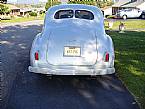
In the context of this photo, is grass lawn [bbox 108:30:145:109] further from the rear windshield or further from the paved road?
the rear windshield

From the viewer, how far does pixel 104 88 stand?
6.98 metres

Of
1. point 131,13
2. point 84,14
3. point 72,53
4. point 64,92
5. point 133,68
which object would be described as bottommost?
point 64,92

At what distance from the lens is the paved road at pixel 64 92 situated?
19.1 ft

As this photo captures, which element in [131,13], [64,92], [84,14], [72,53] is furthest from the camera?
[131,13]

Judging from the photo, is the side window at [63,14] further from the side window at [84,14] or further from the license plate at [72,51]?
the license plate at [72,51]

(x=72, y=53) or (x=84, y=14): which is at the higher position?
(x=84, y=14)

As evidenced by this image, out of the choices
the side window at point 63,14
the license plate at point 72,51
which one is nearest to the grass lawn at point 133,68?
the license plate at point 72,51

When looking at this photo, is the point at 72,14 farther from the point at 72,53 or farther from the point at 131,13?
the point at 131,13

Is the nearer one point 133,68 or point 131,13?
point 133,68

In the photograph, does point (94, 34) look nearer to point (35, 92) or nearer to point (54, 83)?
point (54, 83)

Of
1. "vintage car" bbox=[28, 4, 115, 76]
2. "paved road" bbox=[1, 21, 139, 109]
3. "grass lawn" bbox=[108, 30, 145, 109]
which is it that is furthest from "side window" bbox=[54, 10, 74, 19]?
"grass lawn" bbox=[108, 30, 145, 109]

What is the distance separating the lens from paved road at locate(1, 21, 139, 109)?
5821 millimetres

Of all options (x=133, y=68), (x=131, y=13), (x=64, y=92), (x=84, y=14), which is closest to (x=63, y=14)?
(x=84, y=14)

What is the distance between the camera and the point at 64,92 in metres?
6.61
